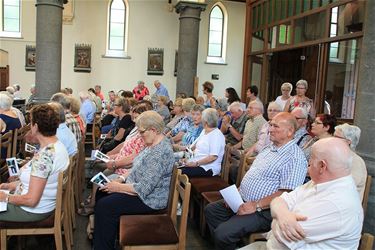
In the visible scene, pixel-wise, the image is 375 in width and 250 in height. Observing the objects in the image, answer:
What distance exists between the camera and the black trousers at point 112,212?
303 centimetres

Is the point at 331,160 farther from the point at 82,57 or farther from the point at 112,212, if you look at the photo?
the point at 82,57

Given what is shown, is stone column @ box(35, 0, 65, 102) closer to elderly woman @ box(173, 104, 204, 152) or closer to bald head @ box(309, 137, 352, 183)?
elderly woman @ box(173, 104, 204, 152)

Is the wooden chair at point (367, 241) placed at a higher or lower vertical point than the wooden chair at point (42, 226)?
higher

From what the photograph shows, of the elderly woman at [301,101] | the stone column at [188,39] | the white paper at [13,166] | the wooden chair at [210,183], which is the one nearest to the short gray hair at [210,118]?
the wooden chair at [210,183]

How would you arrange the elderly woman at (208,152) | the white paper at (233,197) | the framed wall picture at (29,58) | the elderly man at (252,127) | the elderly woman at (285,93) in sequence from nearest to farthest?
the white paper at (233,197)
the elderly woman at (208,152)
the elderly man at (252,127)
the elderly woman at (285,93)
the framed wall picture at (29,58)

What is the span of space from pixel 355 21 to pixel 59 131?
4.59 metres

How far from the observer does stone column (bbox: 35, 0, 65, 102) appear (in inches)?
325

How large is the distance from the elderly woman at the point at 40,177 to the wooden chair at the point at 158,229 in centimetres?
57

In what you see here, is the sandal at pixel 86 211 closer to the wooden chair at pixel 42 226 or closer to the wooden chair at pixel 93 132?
the wooden chair at pixel 42 226

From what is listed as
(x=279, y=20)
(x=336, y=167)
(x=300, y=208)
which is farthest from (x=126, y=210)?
(x=279, y=20)

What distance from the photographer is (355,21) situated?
589cm

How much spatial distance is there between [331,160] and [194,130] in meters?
3.42

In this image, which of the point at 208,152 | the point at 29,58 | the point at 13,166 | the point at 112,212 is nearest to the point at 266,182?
the point at 112,212

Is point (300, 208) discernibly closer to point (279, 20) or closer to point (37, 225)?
point (37, 225)
